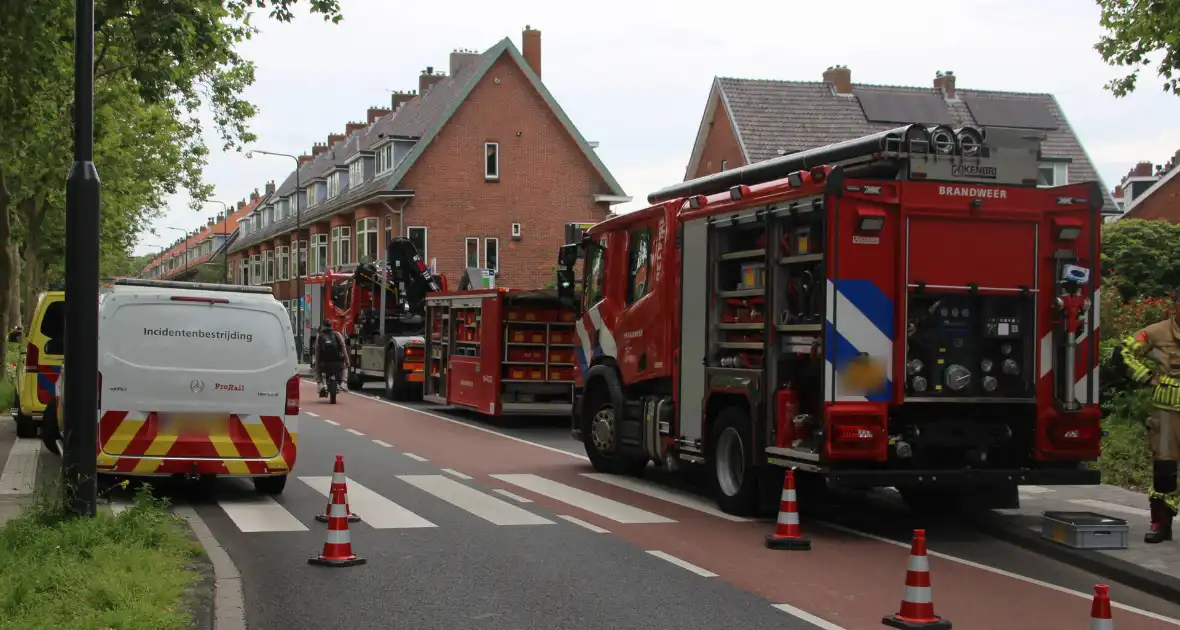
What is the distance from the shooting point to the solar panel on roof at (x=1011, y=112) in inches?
2004

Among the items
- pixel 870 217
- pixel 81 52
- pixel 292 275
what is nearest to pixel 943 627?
pixel 870 217

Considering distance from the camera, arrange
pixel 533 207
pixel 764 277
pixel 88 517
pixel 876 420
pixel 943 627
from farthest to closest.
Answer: pixel 533 207, pixel 764 277, pixel 876 420, pixel 88 517, pixel 943 627

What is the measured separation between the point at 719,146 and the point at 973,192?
3770 centimetres

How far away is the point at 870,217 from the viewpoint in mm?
10445

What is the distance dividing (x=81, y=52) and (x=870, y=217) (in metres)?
5.95

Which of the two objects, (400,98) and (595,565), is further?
(400,98)

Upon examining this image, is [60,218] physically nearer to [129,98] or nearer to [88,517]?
[129,98]

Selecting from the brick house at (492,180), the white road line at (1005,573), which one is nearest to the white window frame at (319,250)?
the brick house at (492,180)

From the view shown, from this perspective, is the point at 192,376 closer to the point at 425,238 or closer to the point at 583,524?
the point at 583,524

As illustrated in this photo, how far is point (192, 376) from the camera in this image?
12.1 m

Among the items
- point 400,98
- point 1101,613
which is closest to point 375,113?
point 400,98

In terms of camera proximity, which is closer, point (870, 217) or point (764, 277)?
point (870, 217)

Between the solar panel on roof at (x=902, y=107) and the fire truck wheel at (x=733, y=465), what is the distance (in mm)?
37992

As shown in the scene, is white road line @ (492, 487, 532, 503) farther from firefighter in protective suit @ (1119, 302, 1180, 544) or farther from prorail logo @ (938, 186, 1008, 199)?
firefighter in protective suit @ (1119, 302, 1180, 544)
